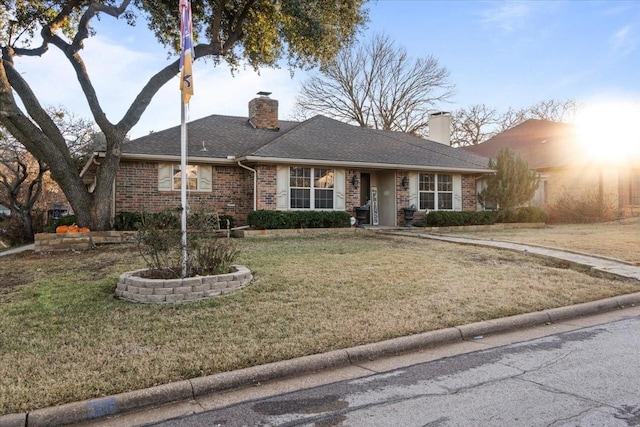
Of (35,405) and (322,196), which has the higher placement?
(322,196)

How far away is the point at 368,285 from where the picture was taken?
7082 mm

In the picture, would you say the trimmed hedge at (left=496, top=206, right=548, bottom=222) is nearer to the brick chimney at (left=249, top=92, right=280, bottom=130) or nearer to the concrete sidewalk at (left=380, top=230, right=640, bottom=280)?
the concrete sidewalk at (left=380, top=230, right=640, bottom=280)

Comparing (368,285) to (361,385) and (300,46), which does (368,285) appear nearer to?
(361,385)

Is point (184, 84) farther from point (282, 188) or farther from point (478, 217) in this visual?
point (478, 217)

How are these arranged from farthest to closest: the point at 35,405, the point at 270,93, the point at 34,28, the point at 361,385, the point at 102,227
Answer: the point at 270,93 < the point at 34,28 < the point at 102,227 < the point at 361,385 < the point at 35,405

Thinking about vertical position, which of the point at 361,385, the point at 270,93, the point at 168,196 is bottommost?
the point at 361,385

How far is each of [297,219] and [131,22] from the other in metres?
8.50

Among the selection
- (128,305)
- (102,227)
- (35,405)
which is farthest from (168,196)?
(35,405)

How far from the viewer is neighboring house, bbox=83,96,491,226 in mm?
15203

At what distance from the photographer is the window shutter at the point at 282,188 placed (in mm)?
15797

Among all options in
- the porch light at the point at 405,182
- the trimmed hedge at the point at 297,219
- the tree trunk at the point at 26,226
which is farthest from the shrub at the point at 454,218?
the tree trunk at the point at 26,226

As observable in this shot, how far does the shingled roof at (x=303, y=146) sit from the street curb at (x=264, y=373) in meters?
10.7

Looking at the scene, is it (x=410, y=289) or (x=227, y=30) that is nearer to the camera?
(x=410, y=289)

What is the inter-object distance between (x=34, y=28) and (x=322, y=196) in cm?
1079
